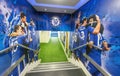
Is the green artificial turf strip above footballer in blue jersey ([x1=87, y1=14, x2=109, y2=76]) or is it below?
below

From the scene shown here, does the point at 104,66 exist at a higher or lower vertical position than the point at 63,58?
higher

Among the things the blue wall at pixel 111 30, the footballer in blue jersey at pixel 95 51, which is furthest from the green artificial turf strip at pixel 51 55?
the blue wall at pixel 111 30

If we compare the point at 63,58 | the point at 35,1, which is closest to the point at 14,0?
the point at 35,1

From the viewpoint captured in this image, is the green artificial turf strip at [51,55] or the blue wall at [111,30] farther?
the green artificial turf strip at [51,55]

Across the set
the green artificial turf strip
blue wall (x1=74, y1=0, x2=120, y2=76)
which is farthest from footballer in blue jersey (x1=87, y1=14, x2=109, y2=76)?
the green artificial turf strip

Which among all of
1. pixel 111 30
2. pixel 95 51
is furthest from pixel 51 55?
pixel 111 30

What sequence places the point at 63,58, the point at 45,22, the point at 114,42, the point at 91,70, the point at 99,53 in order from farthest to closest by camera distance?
the point at 63,58, the point at 45,22, the point at 91,70, the point at 99,53, the point at 114,42

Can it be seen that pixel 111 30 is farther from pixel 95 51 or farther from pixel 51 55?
pixel 51 55

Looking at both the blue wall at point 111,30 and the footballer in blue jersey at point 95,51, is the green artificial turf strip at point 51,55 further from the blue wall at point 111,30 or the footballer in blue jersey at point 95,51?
the blue wall at point 111,30

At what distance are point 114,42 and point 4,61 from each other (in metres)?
2.43

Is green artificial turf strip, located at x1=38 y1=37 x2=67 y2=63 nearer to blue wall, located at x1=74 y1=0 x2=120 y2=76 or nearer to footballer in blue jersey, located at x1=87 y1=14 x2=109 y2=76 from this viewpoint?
footballer in blue jersey, located at x1=87 y1=14 x2=109 y2=76

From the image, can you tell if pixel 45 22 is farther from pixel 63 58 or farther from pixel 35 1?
pixel 63 58

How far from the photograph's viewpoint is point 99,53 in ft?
9.38

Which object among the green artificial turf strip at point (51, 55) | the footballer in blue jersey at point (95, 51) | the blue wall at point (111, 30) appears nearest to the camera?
the blue wall at point (111, 30)
